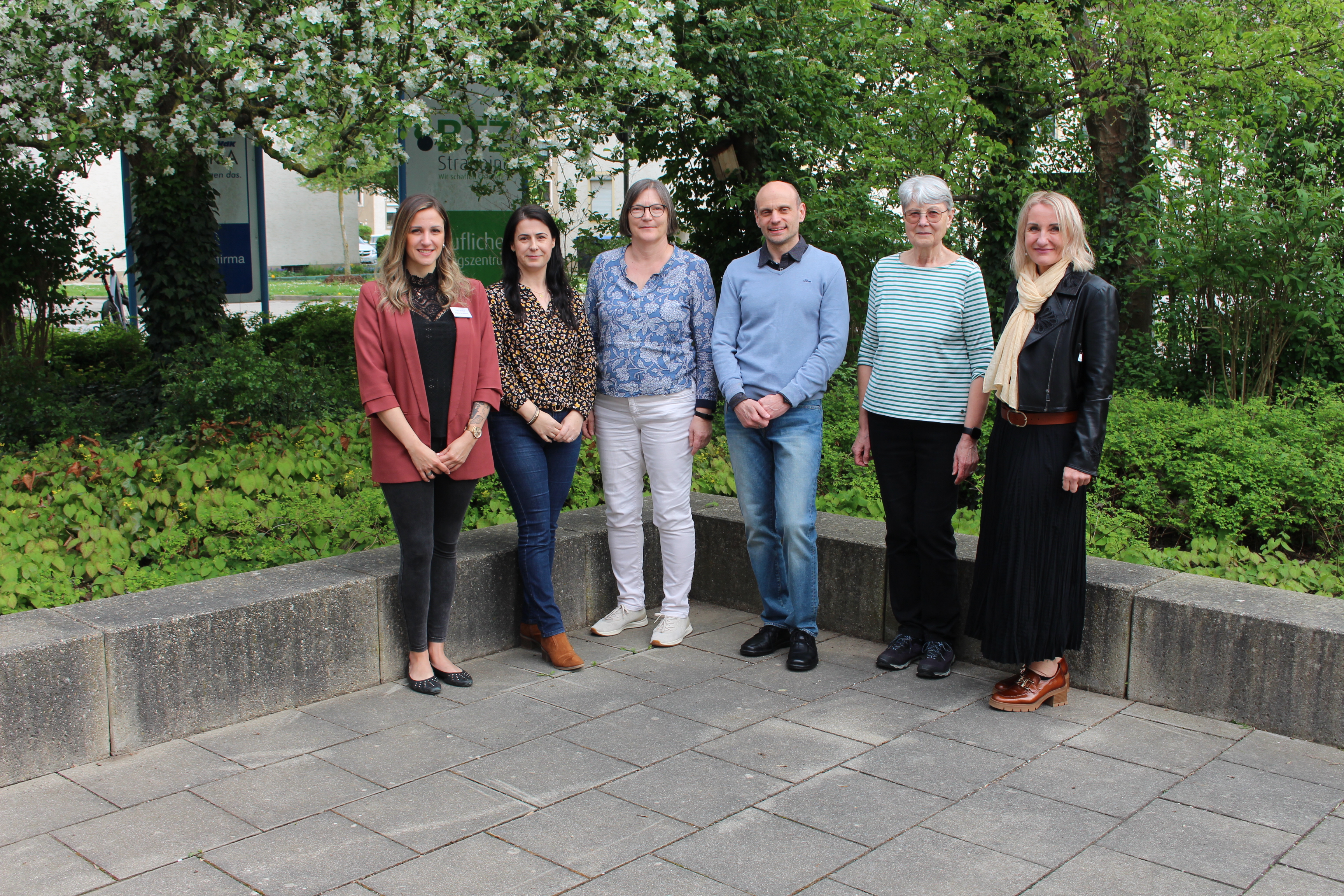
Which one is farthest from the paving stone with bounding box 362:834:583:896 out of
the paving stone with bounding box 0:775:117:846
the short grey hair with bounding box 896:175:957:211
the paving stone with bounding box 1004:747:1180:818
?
the short grey hair with bounding box 896:175:957:211

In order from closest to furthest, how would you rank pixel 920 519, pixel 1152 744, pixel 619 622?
1. pixel 1152 744
2. pixel 920 519
3. pixel 619 622

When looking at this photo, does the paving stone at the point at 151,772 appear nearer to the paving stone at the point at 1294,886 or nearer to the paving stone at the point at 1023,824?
the paving stone at the point at 1023,824

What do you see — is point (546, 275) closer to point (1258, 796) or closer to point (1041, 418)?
point (1041, 418)

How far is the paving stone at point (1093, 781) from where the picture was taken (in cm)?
346

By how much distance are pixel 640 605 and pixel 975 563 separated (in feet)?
4.98

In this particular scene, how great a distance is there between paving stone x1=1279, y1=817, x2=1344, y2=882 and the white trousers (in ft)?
8.36

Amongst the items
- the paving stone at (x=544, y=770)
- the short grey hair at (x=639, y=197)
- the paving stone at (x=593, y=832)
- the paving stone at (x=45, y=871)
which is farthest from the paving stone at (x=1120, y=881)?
the short grey hair at (x=639, y=197)

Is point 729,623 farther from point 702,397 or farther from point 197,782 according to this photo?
point 197,782

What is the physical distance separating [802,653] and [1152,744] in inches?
53.0

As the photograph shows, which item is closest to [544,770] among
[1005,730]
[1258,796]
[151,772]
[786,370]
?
[151,772]

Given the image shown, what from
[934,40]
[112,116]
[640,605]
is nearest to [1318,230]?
[934,40]

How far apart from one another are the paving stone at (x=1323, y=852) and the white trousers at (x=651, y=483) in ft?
8.36

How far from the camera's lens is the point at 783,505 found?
468 centimetres

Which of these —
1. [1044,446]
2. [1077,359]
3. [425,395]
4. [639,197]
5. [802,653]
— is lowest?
[802,653]
